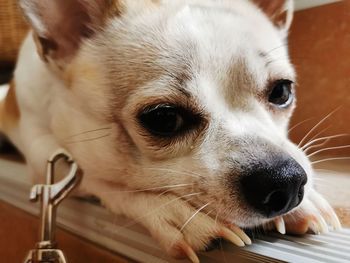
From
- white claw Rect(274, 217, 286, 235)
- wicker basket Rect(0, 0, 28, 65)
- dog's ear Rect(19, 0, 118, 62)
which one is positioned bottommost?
white claw Rect(274, 217, 286, 235)

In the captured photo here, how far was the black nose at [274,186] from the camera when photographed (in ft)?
2.59

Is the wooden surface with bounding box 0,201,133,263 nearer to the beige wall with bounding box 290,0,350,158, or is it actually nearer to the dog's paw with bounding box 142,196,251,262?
the dog's paw with bounding box 142,196,251,262

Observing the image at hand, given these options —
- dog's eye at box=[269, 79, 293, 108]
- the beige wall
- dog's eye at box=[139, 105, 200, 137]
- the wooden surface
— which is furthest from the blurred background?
the wooden surface

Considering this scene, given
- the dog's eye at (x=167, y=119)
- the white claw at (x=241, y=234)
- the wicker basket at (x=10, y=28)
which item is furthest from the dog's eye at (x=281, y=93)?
the wicker basket at (x=10, y=28)

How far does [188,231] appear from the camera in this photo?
0.85 meters

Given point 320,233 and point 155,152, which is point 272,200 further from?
point 155,152

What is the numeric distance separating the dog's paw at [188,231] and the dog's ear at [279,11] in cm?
64

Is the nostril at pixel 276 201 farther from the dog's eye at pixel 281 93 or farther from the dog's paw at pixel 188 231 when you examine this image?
the dog's eye at pixel 281 93

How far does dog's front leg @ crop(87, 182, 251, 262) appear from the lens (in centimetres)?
83

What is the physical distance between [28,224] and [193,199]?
712 millimetres

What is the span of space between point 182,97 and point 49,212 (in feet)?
1.17

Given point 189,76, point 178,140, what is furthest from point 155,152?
point 189,76

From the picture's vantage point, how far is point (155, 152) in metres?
0.95

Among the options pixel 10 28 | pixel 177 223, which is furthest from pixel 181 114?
pixel 10 28
